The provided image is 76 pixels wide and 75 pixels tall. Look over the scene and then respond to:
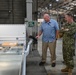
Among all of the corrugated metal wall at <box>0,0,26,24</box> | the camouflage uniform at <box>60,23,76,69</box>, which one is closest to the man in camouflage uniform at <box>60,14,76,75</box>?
the camouflage uniform at <box>60,23,76,69</box>

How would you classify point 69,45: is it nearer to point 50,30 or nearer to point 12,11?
point 50,30

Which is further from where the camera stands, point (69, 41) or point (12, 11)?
point (12, 11)

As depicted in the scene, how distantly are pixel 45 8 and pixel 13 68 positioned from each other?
1268 inches

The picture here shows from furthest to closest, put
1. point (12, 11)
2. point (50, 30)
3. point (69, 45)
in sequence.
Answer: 1. point (12, 11)
2. point (50, 30)
3. point (69, 45)

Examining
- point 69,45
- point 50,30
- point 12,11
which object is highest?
point 12,11

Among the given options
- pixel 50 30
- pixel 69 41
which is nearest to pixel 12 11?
pixel 50 30

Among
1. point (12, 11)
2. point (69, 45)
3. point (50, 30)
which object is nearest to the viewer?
point (69, 45)

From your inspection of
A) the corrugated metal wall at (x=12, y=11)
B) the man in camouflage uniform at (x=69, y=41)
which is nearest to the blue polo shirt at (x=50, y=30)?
the man in camouflage uniform at (x=69, y=41)

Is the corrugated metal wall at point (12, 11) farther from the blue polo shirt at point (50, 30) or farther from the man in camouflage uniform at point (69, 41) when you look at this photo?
the man in camouflage uniform at point (69, 41)

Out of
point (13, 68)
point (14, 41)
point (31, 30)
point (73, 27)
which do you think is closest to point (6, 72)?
point (13, 68)

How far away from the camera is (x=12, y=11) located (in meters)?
14.3

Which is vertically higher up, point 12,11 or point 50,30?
point 12,11

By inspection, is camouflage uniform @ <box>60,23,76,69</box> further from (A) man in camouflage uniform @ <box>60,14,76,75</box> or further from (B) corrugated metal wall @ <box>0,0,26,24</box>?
(B) corrugated metal wall @ <box>0,0,26,24</box>

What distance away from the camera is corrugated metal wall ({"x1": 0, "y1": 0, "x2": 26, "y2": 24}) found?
14.2 m
